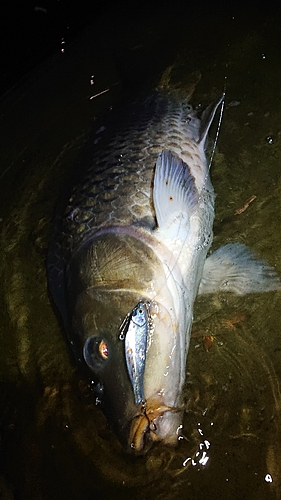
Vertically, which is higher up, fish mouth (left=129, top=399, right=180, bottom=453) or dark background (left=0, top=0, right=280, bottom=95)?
dark background (left=0, top=0, right=280, bottom=95)

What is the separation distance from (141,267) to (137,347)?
0.53 m

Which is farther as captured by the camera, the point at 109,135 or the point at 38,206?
the point at 38,206

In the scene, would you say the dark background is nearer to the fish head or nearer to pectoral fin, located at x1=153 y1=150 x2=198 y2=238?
pectoral fin, located at x1=153 y1=150 x2=198 y2=238

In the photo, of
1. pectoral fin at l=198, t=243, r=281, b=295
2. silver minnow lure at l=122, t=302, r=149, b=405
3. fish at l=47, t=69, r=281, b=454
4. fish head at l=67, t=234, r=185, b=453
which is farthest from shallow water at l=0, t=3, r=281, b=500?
silver minnow lure at l=122, t=302, r=149, b=405

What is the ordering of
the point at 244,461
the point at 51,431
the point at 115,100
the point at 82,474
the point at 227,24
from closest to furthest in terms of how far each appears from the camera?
the point at 244,461 < the point at 82,474 < the point at 51,431 < the point at 115,100 < the point at 227,24

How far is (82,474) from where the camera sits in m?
2.89

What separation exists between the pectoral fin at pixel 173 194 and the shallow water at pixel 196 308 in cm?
60

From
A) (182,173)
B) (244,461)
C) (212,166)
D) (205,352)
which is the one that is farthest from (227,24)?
(244,461)

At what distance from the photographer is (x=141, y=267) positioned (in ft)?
9.29

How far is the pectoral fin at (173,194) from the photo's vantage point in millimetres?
3008

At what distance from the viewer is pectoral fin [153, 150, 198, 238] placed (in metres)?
3.01

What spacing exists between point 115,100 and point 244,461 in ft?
12.6

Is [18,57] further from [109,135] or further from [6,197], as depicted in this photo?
[109,135]

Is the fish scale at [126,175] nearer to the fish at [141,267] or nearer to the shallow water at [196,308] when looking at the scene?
the fish at [141,267]
